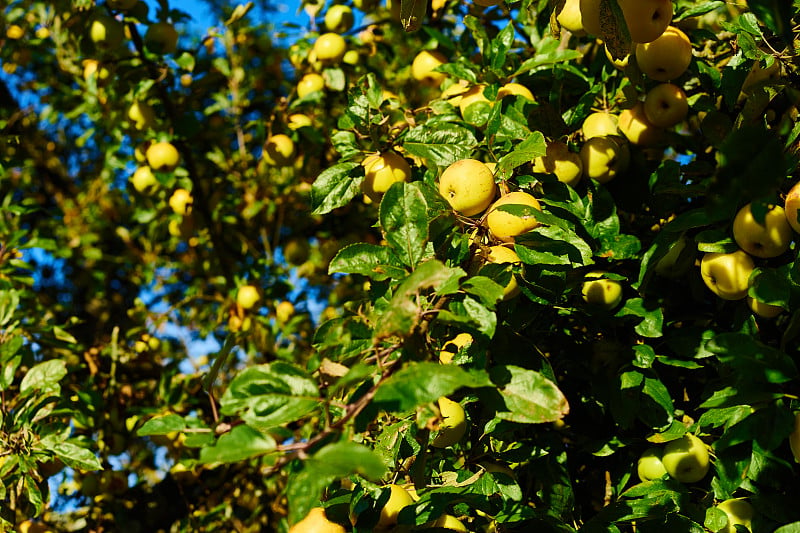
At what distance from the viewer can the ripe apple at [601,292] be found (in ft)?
5.24

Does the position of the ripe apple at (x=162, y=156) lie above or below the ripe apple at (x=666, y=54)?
above

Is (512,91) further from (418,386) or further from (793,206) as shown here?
(418,386)

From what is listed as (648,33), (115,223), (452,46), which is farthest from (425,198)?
(115,223)

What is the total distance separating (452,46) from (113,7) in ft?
4.48

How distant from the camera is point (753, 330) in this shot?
1418 mm

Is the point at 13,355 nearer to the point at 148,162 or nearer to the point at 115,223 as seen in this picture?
the point at 148,162

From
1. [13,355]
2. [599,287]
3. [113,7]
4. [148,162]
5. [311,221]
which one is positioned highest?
[113,7]

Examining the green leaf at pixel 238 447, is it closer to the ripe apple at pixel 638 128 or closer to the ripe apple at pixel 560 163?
the ripe apple at pixel 560 163

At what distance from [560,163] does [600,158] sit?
124mm

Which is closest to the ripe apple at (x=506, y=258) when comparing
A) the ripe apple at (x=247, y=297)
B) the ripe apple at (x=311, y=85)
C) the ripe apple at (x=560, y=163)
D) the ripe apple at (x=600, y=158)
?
the ripe apple at (x=560, y=163)

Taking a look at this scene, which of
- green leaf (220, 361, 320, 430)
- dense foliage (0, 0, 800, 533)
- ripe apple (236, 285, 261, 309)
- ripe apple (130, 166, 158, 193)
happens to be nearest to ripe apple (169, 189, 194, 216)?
dense foliage (0, 0, 800, 533)

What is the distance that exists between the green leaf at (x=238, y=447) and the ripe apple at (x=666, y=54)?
4.57 ft

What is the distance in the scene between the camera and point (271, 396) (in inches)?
38.1

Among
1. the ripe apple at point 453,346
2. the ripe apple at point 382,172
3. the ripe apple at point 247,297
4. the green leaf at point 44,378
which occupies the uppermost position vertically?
the ripe apple at point 382,172
